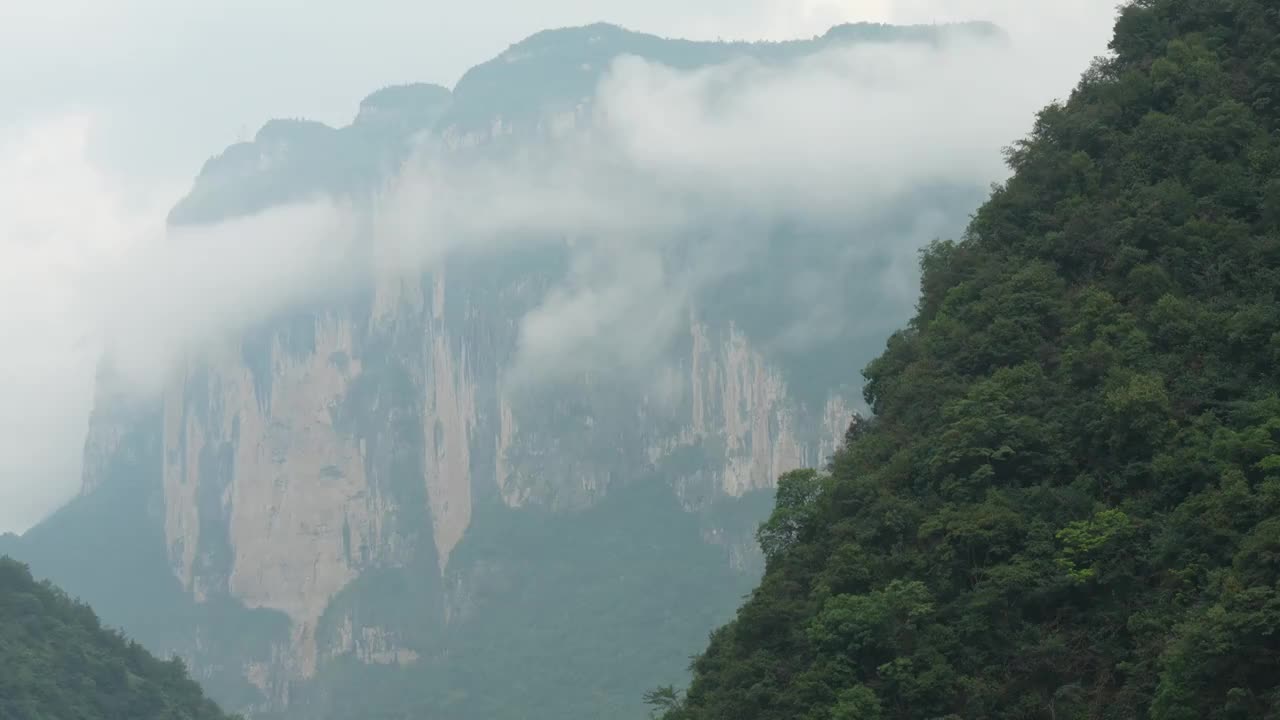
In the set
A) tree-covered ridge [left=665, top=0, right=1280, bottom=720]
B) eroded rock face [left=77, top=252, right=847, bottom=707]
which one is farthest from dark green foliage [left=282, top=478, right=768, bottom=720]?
tree-covered ridge [left=665, top=0, right=1280, bottom=720]

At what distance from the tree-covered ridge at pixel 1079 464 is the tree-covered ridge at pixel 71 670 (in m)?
38.0

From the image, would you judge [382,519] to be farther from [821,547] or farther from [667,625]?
[821,547]

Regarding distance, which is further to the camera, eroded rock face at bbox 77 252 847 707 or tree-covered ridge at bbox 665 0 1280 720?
eroded rock face at bbox 77 252 847 707

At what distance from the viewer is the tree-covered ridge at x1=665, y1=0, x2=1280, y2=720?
31.0 m

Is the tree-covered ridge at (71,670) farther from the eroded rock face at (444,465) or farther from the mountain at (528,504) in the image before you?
the eroded rock face at (444,465)

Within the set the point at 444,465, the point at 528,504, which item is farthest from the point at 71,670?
the point at 444,465

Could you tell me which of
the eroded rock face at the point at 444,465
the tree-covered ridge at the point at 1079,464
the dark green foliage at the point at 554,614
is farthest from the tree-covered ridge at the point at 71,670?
the eroded rock face at the point at 444,465

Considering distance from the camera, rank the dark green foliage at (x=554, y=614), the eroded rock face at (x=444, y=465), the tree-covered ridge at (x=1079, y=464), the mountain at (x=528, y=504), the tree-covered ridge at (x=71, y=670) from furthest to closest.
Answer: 1. the eroded rock face at (x=444, y=465)
2. the mountain at (x=528, y=504)
3. the dark green foliage at (x=554, y=614)
4. the tree-covered ridge at (x=71, y=670)
5. the tree-covered ridge at (x=1079, y=464)

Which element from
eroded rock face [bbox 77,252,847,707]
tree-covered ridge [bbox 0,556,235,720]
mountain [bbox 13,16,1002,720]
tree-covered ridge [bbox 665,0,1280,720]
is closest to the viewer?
tree-covered ridge [bbox 665,0,1280,720]

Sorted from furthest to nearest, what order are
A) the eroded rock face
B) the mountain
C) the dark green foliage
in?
the eroded rock face → the mountain → the dark green foliage

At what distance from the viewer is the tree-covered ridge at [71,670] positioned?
7269cm

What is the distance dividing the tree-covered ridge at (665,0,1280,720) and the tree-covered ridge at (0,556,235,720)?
37959mm

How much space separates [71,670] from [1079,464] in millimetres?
52201

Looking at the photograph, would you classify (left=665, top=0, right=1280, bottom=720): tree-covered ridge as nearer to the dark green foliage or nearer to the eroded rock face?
the dark green foliage
